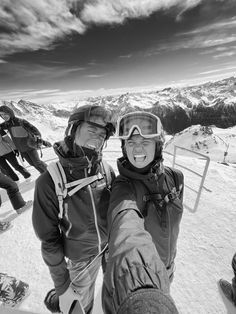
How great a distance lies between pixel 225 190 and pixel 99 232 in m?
5.11

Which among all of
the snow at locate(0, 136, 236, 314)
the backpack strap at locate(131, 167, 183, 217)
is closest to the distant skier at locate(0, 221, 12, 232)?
the snow at locate(0, 136, 236, 314)

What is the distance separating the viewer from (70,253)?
7.34 feet

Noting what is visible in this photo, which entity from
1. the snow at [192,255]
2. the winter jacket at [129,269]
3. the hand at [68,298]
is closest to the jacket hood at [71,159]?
the winter jacket at [129,269]

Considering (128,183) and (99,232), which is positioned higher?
(128,183)

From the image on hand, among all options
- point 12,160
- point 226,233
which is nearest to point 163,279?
point 226,233

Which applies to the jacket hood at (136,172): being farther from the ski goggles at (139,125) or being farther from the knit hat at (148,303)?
the knit hat at (148,303)

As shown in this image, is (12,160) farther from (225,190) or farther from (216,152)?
(216,152)

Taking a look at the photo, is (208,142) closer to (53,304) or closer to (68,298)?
(53,304)

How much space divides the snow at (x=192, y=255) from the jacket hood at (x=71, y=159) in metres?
2.20

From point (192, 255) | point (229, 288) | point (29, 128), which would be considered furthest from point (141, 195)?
point (29, 128)

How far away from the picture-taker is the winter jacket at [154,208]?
5.95 feet

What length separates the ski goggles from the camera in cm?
233

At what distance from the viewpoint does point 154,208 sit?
1.88 meters

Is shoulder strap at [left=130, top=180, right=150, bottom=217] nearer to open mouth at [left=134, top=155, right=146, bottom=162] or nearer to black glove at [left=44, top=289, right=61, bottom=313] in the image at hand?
open mouth at [left=134, top=155, right=146, bottom=162]
